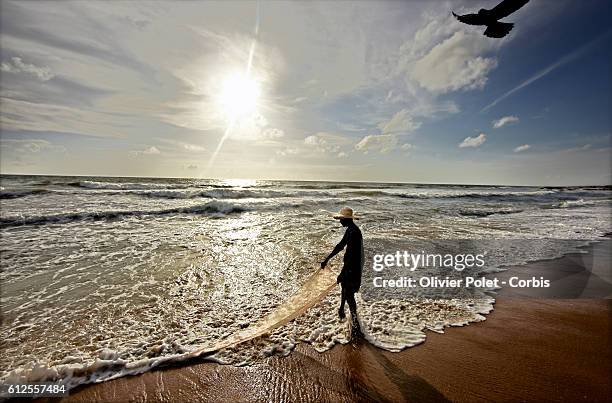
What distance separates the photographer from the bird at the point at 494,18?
16.0 ft

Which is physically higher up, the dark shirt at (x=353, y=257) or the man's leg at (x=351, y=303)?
the dark shirt at (x=353, y=257)

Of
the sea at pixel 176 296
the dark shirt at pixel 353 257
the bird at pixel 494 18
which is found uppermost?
the bird at pixel 494 18

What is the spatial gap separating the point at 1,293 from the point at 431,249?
461 inches

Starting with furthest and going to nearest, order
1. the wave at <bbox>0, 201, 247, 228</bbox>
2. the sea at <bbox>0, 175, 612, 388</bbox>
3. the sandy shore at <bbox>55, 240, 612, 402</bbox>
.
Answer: the wave at <bbox>0, 201, 247, 228</bbox> < the sea at <bbox>0, 175, 612, 388</bbox> < the sandy shore at <bbox>55, 240, 612, 402</bbox>

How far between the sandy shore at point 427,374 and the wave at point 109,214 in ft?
49.5

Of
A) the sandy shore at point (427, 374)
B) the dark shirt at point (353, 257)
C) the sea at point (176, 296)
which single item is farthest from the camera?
the dark shirt at point (353, 257)

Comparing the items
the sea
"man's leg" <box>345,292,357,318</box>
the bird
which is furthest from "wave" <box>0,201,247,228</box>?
the bird

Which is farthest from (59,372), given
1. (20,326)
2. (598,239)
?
(598,239)

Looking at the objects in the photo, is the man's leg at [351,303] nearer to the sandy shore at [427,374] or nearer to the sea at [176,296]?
the sea at [176,296]

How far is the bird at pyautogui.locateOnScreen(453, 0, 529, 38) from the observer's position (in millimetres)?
4891

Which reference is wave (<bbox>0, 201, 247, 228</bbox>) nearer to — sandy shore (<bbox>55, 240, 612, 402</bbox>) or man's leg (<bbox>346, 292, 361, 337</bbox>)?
sandy shore (<bbox>55, 240, 612, 402</bbox>)

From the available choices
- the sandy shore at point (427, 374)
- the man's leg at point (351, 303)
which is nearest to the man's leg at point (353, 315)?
the man's leg at point (351, 303)

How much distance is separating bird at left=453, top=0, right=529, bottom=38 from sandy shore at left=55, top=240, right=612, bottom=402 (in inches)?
212

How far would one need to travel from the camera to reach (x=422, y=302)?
5.70 m
